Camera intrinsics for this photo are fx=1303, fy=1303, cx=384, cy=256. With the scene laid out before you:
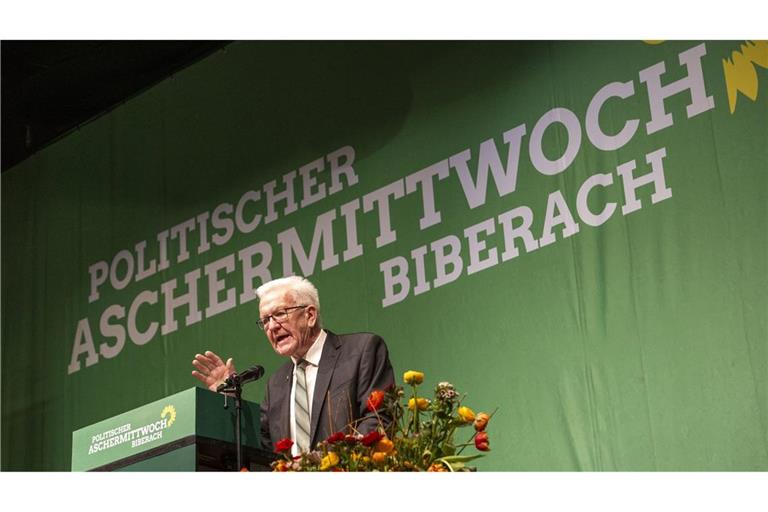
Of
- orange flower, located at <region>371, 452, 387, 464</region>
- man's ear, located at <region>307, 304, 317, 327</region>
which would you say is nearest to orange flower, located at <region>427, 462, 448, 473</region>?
orange flower, located at <region>371, 452, 387, 464</region>

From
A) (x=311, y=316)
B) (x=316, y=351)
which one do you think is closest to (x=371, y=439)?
(x=316, y=351)

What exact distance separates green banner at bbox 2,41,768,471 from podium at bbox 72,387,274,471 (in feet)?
7.28

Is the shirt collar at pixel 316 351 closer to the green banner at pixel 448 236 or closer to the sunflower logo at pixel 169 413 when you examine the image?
the sunflower logo at pixel 169 413

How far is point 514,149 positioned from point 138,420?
2.95m

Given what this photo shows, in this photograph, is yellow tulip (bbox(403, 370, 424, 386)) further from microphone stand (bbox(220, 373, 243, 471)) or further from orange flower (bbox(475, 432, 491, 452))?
microphone stand (bbox(220, 373, 243, 471))

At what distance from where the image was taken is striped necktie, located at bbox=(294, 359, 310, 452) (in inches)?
153

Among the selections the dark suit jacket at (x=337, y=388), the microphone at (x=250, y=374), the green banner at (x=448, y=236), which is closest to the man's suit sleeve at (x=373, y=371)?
the dark suit jacket at (x=337, y=388)

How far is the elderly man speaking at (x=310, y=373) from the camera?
150 inches

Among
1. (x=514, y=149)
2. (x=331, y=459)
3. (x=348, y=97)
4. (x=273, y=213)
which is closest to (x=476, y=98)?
(x=514, y=149)

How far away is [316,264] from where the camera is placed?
21.5 feet

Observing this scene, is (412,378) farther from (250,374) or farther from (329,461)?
(250,374)

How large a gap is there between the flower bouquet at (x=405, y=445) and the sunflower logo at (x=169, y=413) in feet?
1.67

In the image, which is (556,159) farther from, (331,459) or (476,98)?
(331,459)

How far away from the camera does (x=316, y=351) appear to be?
13.5 ft
